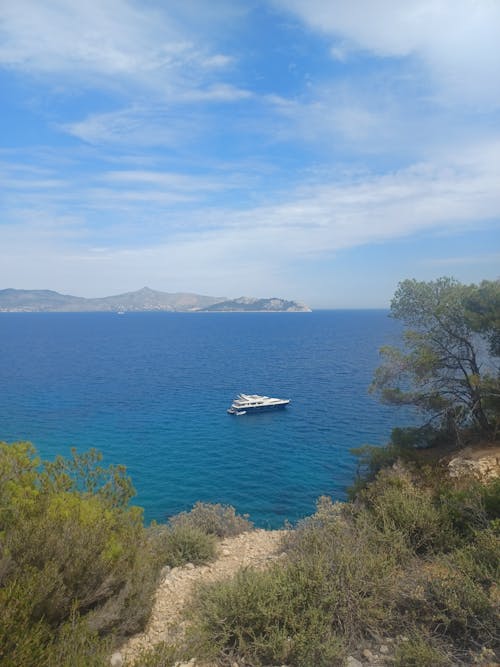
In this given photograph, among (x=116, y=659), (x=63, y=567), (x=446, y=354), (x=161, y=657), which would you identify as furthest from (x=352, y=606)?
(x=446, y=354)

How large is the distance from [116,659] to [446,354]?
1574cm

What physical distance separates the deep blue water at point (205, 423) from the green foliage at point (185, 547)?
30.1ft

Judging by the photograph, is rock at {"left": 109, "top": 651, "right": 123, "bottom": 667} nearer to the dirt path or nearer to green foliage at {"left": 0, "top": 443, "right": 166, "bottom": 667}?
the dirt path

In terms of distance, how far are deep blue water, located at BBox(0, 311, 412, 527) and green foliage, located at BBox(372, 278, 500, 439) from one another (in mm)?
1440

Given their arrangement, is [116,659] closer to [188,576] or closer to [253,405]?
[188,576]

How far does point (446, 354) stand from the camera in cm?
1744

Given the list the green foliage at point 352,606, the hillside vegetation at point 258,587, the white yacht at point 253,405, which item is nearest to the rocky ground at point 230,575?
the hillside vegetation at point 258,587

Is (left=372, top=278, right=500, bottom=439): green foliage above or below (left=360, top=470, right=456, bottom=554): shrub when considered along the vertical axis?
above

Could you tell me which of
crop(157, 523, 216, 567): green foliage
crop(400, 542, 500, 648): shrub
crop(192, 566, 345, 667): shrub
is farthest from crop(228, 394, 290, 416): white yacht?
crop(400, 542, 500, 648): shrub

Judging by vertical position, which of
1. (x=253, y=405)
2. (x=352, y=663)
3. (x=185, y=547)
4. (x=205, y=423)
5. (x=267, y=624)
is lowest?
(x=205, y=423)

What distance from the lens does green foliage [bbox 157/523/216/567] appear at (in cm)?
1104

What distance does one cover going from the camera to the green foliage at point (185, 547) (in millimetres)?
11039

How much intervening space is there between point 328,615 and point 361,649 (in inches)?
25.2

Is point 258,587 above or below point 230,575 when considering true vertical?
above
